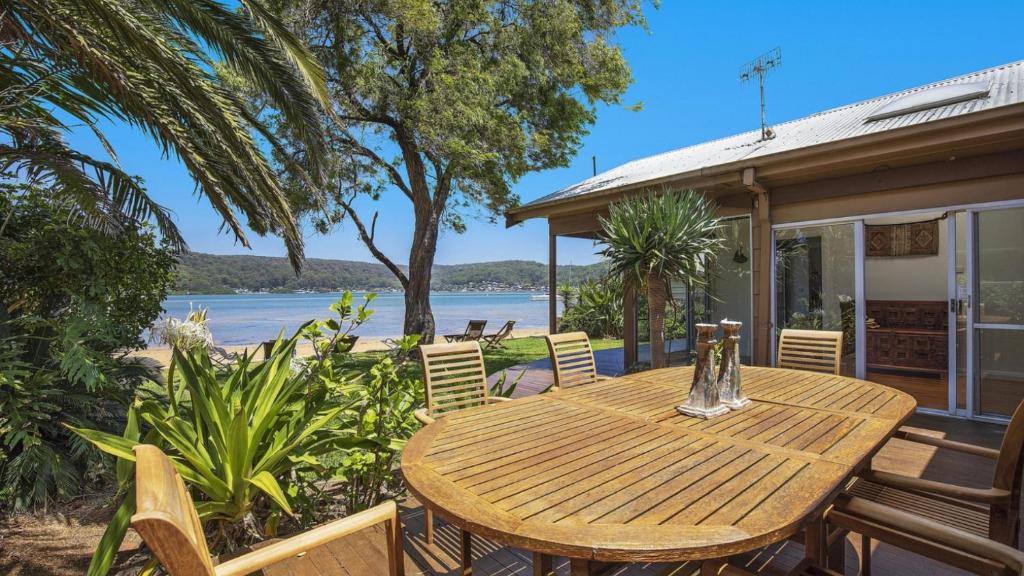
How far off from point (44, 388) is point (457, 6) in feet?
28.1

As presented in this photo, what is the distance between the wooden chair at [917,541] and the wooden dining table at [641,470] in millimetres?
144

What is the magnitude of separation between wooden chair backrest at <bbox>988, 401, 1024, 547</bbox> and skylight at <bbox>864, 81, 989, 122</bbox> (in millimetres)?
5012

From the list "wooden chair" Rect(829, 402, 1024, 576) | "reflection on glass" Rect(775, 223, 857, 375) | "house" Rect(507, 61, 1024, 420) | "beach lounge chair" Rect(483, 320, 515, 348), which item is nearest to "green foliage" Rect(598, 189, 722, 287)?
"house" Rect(507, 61, 1024, 420)

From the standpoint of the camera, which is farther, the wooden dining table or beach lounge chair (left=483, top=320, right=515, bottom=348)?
beach lounge chair (left=483, top=320, right=515, bottom=348)

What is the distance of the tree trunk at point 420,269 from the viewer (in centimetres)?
1086

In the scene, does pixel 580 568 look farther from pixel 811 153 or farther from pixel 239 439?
pixel 811 153

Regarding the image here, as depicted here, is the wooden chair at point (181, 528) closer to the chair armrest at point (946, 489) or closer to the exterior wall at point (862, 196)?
the chair armrest at point (946, 489)

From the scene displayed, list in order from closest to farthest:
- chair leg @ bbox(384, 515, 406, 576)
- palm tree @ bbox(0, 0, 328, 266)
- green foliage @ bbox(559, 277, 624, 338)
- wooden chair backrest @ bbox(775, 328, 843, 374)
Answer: chair leg @ bbox(384, 515, 406, 576), palm tree @ bbox(0, 0, 328, 266), wooden chair backrest @ bbox(775, 328, 843, 374), green foliage @ bbox(559, 277, 624, 338)

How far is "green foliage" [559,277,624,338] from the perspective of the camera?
13711 millimetres

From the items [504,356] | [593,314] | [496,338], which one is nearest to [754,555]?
[504,356]

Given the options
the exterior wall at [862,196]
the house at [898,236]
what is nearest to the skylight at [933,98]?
the house at [898,236]

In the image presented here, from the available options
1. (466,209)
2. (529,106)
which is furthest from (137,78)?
(466,209)

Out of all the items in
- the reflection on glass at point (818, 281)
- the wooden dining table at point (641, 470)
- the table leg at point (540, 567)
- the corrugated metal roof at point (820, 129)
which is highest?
the corrugated metal roof at point (820, 129)

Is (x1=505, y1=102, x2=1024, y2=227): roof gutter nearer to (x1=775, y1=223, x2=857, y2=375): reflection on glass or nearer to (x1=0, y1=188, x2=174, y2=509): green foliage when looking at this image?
(x1=775, y1=223, x2=857, y2=375): reflection on glass
